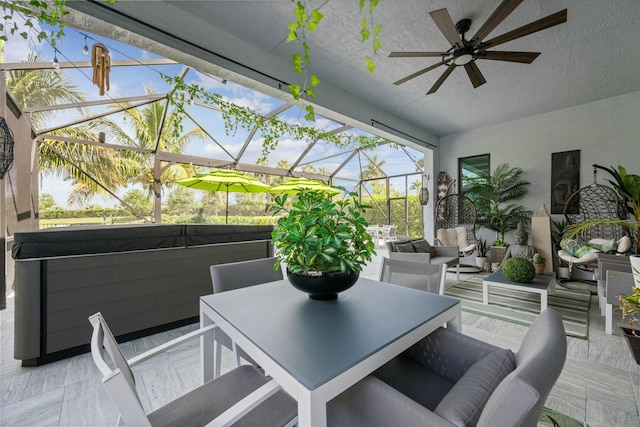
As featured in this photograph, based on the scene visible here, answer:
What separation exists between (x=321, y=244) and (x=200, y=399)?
77cm

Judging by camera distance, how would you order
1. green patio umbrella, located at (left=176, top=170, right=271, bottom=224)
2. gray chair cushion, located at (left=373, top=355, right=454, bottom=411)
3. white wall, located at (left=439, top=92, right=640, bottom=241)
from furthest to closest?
white wall, located at (left=439, top=92, right=640, bottom=241) < green patio umbrella, located at (left=176, top=170, right=271, bottom=224) < gray chair cushion, located at (left=373, top=355, right=454, bottom=411)

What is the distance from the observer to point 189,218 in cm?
696

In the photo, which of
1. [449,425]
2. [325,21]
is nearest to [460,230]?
[325,21]

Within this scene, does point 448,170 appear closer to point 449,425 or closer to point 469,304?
point 469,304

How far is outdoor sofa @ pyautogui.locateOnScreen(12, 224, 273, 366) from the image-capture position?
1.89m

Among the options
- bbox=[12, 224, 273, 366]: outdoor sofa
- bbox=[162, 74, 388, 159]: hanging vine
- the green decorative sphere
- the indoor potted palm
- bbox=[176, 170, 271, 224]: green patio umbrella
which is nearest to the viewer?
bbox=[12, 224, 273, 366]: outdoor sofa

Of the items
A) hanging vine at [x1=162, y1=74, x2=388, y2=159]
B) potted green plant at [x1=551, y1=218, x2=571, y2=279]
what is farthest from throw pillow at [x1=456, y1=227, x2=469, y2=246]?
hanging vine at [x1=162, y1=74, x2=388, y2=159]

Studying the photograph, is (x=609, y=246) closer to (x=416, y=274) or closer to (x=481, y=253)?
(x=481, y=253)

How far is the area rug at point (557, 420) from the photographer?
141cm

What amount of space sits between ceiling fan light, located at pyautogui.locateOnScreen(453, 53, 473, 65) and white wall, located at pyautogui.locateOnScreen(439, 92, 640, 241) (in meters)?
3.62

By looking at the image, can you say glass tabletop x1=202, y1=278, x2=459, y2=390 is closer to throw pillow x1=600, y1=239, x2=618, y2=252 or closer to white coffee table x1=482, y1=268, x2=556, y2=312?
white coffee table x1=482, y1=268, x2=556, y2=312

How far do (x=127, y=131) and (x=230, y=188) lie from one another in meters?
3.67

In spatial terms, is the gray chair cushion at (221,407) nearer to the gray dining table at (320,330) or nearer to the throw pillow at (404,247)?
the gray dining table at (320,330)

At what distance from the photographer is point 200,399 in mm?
1021
